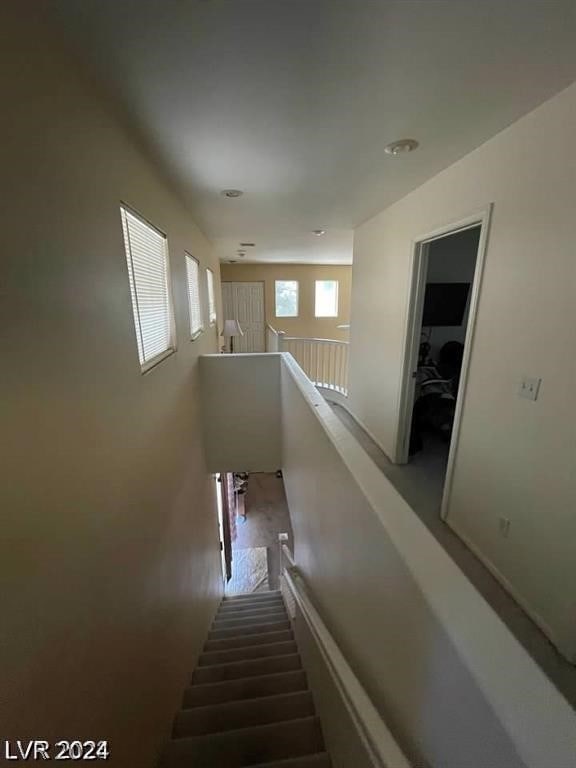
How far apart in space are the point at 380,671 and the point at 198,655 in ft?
8.05

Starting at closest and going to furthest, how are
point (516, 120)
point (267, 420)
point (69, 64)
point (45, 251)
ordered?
point (45, 251) < point (69, 64) < point (516, 120) < point (267, 420)

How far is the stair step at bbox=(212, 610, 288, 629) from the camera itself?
126 inches

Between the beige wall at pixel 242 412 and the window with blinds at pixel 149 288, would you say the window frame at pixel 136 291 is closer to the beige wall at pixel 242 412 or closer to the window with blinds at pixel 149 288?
the window with blinds at pixel 149 288

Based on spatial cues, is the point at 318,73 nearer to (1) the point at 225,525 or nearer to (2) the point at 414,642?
(2) the point at 414,642

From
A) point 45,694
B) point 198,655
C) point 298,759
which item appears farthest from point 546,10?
point 198,655

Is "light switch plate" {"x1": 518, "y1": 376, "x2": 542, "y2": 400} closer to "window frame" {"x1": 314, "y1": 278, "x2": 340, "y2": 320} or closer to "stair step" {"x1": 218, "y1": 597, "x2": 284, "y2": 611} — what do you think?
"stair step" {"x1": 218, "y1": 597, "x2": 284, "y2": 611}

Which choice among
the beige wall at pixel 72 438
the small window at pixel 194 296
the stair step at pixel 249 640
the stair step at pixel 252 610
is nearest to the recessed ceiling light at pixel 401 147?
the beige wall at pixel 72 438

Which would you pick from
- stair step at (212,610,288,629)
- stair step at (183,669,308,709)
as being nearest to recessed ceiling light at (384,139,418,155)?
stair step at (183,669,308,709)

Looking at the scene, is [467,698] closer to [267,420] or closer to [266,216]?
[267,420]

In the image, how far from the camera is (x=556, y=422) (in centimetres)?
150

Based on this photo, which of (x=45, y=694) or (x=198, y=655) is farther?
(x=198, y=655)

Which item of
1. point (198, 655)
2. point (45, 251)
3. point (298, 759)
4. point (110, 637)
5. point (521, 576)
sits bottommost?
point (198, 655)

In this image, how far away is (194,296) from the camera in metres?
3.56

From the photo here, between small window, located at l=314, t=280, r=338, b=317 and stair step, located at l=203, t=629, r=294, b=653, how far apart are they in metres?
6.72
